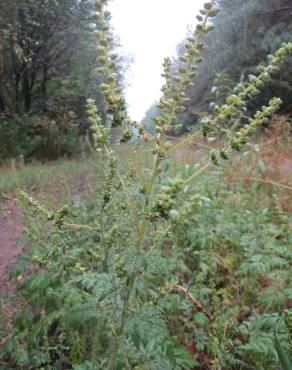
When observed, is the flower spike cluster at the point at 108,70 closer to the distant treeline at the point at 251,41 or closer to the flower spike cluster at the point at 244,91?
the flower spike cluster at the point at 244,91

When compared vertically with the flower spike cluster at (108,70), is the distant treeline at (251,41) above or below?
above

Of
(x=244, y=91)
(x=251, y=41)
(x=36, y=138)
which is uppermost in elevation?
(x=251, y=41)

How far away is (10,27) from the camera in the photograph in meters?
11.9

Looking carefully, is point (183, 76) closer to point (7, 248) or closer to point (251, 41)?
point (7, 248)

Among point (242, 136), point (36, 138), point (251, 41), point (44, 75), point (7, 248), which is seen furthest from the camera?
point (44, 75)

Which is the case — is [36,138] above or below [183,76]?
below

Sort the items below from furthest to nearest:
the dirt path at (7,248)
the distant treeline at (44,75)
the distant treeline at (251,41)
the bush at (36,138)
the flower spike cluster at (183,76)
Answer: the distant treeline at (44,75) < the bush at (36,138) < the distant treeline at (251,41) < the dirt path at (7,248) < the flower spike cluster at (183,76)

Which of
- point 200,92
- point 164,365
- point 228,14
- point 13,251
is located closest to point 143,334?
point 164,365

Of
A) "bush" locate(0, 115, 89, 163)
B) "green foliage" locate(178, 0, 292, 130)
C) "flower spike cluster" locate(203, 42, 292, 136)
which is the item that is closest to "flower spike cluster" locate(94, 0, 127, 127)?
"flower spike cluster" locate(203, 42, 292, 136)

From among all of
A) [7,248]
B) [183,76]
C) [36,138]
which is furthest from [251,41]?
[183,76]

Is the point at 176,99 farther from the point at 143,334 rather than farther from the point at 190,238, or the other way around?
the point at 190,238

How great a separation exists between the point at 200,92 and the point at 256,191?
40.3 ft

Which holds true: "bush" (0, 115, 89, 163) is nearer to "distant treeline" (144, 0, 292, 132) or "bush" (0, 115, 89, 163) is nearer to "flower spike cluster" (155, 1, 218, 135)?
"distant treeline" (144, 0, 292, 132)

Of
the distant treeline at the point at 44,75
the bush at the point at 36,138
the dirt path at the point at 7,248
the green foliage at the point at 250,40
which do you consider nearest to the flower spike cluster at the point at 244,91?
the dirt path at the point at 7,248
